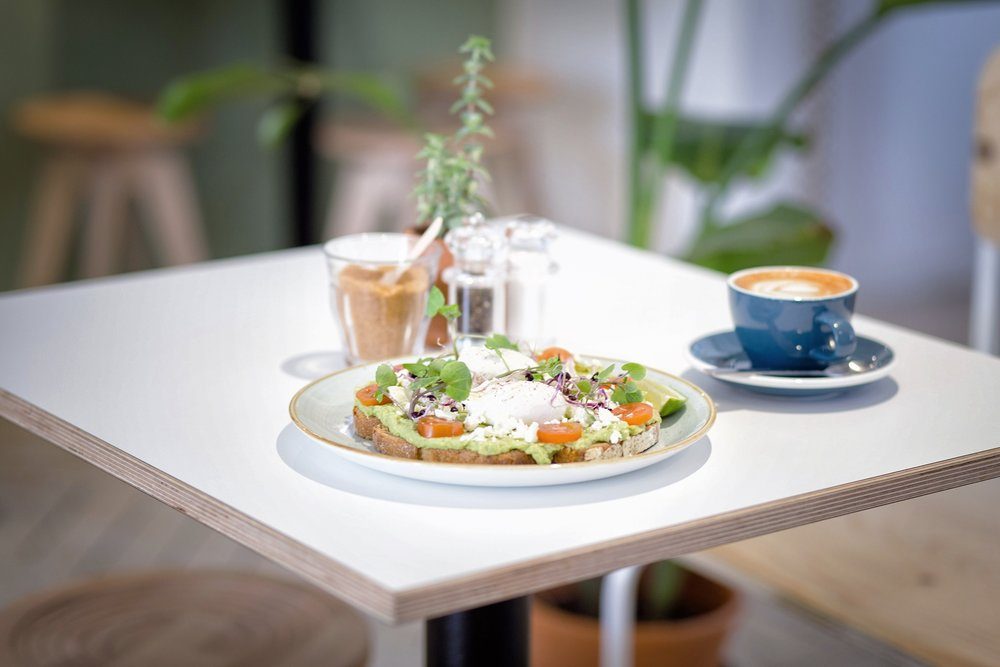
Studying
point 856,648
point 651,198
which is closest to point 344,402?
point 651,198

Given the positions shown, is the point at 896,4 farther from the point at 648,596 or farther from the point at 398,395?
the point at 398,395

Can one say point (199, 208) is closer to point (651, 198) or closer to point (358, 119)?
point (358, 119)

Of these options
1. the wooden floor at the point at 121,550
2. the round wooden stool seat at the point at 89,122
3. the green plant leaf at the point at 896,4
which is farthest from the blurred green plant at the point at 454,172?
the round wooden stool seat at the point at 89,122

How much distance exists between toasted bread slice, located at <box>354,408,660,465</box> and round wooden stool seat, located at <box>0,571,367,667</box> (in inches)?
19.9

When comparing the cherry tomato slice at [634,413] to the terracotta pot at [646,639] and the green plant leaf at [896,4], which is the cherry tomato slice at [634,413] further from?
the green plant leaf at [896,4]

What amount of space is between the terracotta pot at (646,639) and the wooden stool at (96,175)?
179cm

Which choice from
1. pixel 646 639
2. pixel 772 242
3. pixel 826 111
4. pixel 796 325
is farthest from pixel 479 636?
pixel 826 111

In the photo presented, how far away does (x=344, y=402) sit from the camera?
3.19 ft

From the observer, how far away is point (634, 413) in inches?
34.6

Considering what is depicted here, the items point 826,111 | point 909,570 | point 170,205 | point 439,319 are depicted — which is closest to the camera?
point 439,319

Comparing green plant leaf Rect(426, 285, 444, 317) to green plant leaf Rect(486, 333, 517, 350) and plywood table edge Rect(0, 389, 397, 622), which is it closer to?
green plant leaf Rect(486, 333, 517, 350)

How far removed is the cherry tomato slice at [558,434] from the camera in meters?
0.84

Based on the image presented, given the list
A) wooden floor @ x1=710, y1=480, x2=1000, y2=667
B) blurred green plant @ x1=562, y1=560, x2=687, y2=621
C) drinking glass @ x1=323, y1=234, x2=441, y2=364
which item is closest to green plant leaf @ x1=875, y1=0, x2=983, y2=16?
wooden floor @ x1=710, y1=480, x2=1000, y2=667

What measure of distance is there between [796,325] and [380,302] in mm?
331
